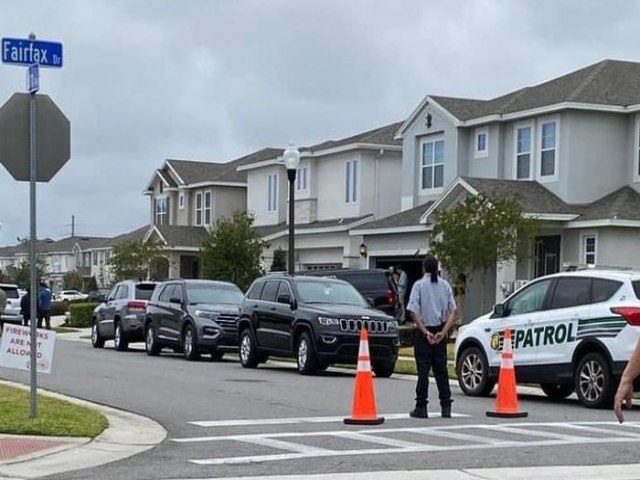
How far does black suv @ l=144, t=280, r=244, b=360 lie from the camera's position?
83.6 ft

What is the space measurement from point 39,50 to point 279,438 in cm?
454

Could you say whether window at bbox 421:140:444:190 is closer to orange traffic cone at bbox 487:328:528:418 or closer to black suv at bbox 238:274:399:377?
black suv at bbox 238:274:399:377

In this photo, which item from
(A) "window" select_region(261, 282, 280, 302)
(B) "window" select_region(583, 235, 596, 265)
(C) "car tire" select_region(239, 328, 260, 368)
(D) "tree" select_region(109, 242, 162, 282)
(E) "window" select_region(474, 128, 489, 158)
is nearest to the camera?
(A) "window" select_region(261, 282, 280, 302)

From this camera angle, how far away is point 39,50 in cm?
1164

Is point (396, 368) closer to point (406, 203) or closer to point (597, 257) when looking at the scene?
point (597, 257)

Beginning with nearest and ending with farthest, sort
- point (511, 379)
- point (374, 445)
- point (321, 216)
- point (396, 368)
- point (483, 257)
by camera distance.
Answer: point (374, 445)
point (511, 379)
point (396, 368)
point (483, 257)
point (321, 216)

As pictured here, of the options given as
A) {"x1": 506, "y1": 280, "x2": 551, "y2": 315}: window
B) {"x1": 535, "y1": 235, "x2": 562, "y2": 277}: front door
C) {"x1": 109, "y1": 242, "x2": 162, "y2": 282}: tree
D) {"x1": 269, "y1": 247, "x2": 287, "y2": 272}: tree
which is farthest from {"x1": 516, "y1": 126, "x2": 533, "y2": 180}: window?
Answer: {"x1": 109, "y1": 242, "x2": 162, "y2": 282}: tree

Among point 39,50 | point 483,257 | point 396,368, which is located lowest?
point 396,368

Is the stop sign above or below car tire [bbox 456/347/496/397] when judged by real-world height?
above

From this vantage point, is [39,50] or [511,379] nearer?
[39,50]

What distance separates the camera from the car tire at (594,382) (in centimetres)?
1542

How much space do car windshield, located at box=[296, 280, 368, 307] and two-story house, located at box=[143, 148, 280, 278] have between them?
116ft

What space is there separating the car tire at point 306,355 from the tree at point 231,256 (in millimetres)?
21056

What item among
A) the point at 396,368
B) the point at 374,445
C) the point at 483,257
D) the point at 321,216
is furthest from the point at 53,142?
the point at 321,216
